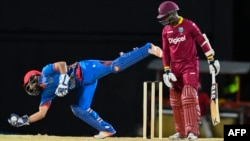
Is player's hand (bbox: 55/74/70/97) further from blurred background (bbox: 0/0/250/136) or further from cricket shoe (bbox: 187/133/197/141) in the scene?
blurred background (bbox: 0/0/250/136)

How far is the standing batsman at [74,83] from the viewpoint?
10.1m

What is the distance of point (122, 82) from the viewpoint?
1552 cm

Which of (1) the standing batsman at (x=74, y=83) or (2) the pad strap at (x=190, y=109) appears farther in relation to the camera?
(1) the standing batsman at (x=74, y=83)

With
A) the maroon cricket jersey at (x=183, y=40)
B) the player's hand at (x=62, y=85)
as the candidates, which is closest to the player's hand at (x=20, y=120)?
the player's hand at (x=62, y=85)

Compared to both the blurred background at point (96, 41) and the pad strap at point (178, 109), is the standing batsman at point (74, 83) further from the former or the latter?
the blurred background at point (96, 41)

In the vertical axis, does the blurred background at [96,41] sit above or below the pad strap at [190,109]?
above

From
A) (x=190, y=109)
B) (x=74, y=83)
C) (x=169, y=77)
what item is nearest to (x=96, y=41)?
(x=74, y=83)

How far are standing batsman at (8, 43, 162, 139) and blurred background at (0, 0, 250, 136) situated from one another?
15.5 ft

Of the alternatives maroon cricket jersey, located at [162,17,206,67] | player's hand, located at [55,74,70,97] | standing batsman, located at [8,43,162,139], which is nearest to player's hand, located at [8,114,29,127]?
standing batsman, located at [8,43,162,139]

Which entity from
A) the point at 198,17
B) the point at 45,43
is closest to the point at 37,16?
the point at 45,43

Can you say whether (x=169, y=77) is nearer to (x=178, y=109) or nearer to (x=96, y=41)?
(x=178, y=109)

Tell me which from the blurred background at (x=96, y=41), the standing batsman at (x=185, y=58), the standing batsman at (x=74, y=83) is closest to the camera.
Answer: the standing batsman at (x=185, y=58)

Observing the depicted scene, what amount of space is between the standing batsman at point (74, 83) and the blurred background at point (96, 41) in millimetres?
4735

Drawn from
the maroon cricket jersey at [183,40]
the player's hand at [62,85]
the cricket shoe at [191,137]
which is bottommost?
the cricket shoe at [191,137]
